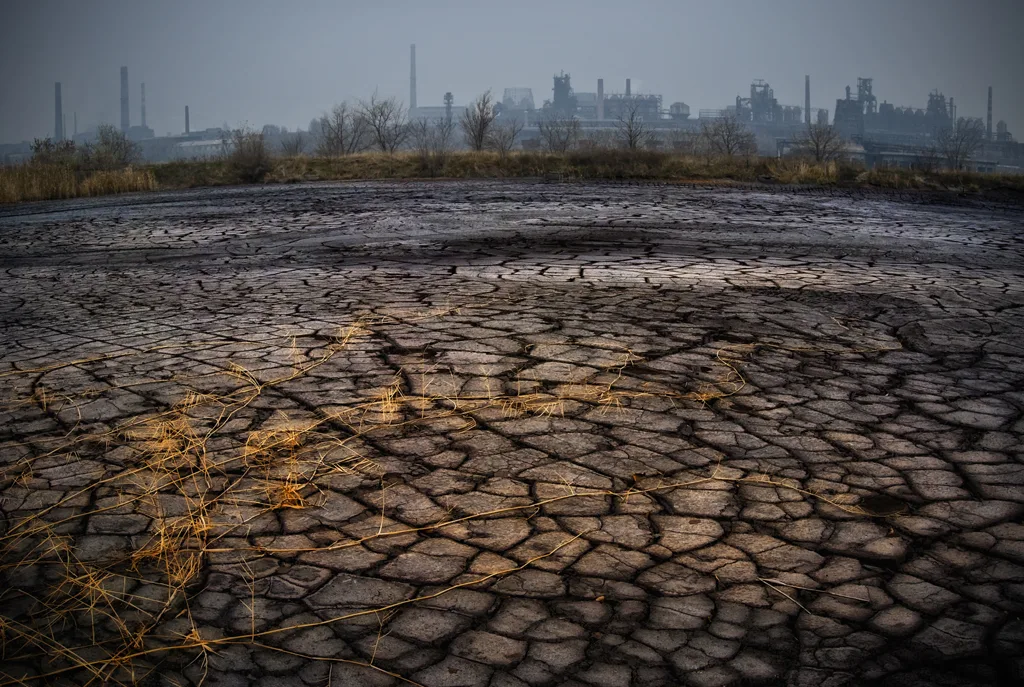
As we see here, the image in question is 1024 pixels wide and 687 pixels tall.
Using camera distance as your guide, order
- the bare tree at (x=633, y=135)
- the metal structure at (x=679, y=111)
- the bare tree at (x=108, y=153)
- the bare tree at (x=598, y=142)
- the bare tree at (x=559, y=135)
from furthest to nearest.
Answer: the metal structure at (x=679, y=111)
the bare tree at (x=559, y=135)
the bare tree at (x=633, y=135)
the bare tree at (x=108, y=153)
the bare tree at (x=598, y=142)

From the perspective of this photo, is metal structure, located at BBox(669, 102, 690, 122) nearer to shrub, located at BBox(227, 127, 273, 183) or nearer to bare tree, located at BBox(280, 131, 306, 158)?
bare tree, located at BBox(280, 131, 306, 158)

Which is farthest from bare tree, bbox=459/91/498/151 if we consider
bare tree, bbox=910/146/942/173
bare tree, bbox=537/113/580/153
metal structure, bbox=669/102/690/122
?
metal structure, bbox=669/102/690/122

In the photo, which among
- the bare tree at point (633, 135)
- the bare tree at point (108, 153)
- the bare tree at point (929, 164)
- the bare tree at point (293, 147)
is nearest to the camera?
the bare tree at point (929, 164)

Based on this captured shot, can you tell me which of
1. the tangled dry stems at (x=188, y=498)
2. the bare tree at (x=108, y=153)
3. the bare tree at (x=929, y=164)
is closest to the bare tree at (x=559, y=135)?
the bare tree at (x=929, y=164)

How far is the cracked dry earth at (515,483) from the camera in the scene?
2.21 metres

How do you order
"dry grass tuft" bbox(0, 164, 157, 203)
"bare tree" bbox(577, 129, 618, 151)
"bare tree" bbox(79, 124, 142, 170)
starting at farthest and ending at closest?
"bare tree" bbox(79, 124, 142, 170) < "bare tree" bbox(577, 129, 618, 151) < "dry grass tuft" bbox(0, 164, 157, 203)

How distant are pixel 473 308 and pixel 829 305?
2.56m

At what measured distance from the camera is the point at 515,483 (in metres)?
3.15

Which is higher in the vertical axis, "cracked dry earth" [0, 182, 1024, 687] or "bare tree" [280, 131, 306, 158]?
"bare tree" [280, 131, 306, 158]

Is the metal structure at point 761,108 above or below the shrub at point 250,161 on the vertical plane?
above

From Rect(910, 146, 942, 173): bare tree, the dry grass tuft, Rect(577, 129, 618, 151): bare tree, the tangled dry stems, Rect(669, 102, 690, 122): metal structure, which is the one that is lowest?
the tangled dry stems

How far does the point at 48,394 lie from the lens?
13.8 feet

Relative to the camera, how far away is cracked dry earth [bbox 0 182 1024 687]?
2.21 meters

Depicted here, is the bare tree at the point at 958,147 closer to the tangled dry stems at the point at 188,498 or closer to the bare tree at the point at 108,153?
the tangled dry stems at the point at 188,498
